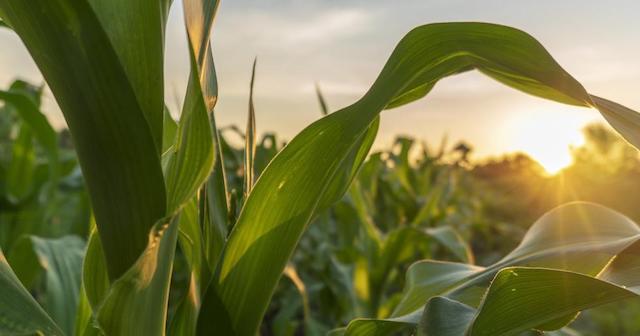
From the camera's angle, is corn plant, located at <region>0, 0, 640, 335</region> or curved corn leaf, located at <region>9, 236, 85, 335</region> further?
curved corn leaf, located at <region>9, 236, 85, 335</region>

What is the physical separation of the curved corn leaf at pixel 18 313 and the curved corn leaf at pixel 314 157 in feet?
0.34

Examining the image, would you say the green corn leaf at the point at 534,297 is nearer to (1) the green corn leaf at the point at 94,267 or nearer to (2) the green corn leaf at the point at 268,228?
(2) the green corn leaf at the point at 268,228

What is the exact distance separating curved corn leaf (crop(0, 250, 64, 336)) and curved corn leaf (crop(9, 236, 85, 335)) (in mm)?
400

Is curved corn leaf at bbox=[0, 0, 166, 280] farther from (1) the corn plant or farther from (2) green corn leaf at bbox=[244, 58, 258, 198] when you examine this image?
(2) green corn leaf at bbox=[244, 58, 258, 198]

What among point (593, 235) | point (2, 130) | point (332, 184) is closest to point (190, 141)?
point (332, 184)

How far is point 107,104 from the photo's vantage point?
30cm

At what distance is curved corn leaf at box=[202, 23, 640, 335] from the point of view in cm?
40

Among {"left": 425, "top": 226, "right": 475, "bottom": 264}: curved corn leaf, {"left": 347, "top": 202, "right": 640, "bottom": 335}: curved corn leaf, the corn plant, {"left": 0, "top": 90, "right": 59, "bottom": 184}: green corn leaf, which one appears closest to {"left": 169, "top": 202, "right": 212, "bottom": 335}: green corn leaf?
the corn plant

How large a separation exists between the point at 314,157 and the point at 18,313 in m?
0.19

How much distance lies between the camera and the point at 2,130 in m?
2.39

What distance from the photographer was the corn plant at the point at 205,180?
11.9 inches

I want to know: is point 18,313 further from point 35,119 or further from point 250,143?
point 35,119

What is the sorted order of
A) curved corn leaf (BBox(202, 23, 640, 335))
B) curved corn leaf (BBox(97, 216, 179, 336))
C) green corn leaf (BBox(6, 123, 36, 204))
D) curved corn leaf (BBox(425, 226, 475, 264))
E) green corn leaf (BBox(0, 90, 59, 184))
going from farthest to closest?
green corn leaf (BBox(6, 123, 36, 204)) → curved corn leaf (BBox(425, 226, 475, 264)) → green corn leaf (BBox(0, 90, 59, 184)) → curved corn leaf (BBox(202, 23, 640, 335)) → curved corn leaf (BBox(97, 216, 179, 336))

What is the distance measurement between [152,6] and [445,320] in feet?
0.73
